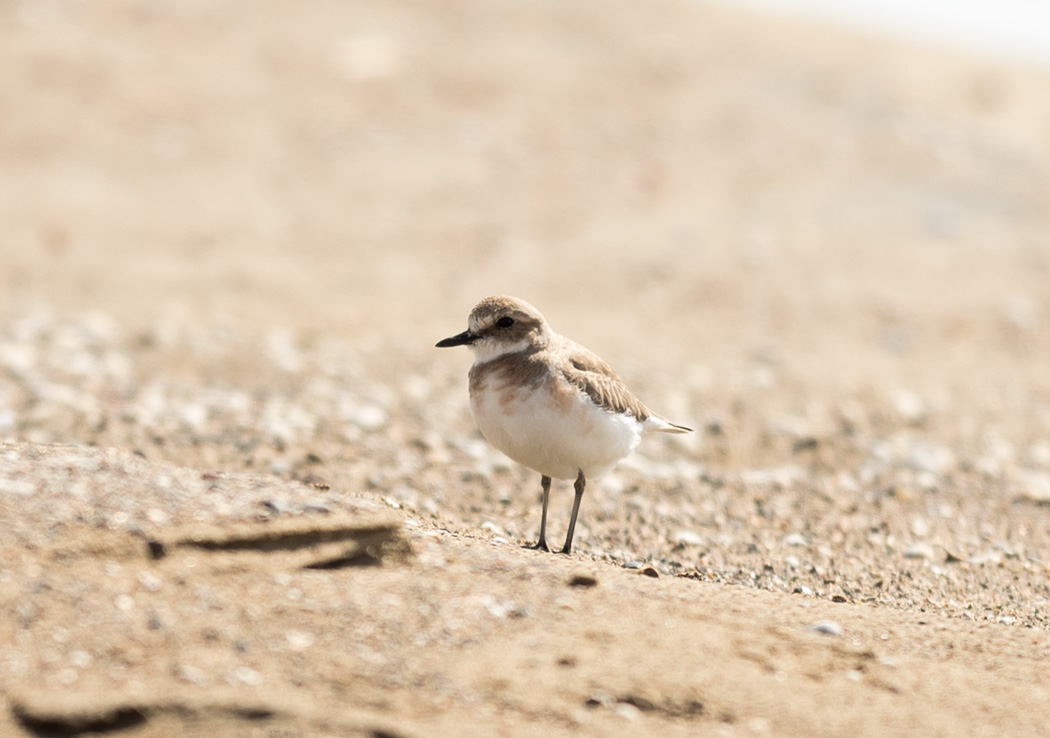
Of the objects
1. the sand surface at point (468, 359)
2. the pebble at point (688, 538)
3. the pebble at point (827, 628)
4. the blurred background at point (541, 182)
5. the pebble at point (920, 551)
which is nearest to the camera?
the sand surface at point (468, 359)

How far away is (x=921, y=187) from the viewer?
14562 mm

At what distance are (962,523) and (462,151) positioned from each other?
9.01 m

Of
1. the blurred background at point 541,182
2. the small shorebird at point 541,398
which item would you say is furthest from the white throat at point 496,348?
the blurred background at point 541,182

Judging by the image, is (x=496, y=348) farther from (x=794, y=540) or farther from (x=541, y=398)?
(x=794, y=540)

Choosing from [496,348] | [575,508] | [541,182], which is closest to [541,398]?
[496,348]

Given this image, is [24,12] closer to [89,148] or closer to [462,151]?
[89,148]

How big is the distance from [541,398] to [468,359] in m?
4.58

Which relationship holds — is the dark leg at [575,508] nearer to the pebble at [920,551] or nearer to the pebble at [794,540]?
the pebble at [794,540]

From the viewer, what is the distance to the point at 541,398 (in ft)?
17.9

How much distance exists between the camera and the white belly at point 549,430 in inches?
214

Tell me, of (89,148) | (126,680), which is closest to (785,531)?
(126,680)

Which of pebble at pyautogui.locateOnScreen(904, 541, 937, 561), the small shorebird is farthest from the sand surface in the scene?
the small shorebird

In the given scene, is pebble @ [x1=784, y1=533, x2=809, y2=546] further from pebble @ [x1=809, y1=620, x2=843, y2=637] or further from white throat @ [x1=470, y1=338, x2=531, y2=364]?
white throat @ [x1=470, y1=338, x2=531, y2=364]

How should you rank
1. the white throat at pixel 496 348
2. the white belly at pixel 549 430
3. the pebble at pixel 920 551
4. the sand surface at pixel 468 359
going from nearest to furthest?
the sand surface at pixel 468 359
the white belly at pixel 549 430
the white throat at pixel 496 348
the pebble at pixel 920 551
